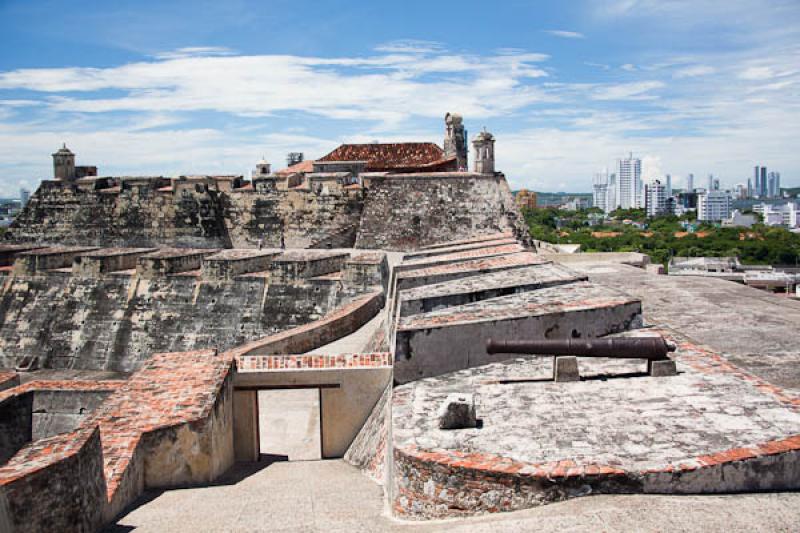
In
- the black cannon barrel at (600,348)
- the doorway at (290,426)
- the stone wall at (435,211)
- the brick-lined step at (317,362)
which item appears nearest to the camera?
the black cannon barrel at (600,348)

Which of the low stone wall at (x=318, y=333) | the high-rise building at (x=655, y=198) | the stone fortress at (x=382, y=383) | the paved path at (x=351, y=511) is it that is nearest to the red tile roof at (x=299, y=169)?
the stone fortress at (x=382, y=383)

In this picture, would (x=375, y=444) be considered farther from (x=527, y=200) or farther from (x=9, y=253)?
(x=527, y=200)

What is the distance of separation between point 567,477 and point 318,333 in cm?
887

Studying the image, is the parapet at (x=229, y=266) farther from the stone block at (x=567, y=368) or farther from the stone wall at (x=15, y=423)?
the stone block at (x=567, y=368)

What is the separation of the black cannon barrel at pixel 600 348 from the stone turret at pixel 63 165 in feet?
74.5

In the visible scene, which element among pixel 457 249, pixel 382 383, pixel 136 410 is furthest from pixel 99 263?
pixel 382 383

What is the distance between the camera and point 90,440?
6414mm

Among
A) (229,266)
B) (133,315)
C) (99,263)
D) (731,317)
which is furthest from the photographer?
(99,263)

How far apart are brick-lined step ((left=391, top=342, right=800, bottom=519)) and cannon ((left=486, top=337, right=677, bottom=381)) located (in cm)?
181

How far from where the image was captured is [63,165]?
25375 millimetres

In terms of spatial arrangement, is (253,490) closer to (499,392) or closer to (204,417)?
(204,417)

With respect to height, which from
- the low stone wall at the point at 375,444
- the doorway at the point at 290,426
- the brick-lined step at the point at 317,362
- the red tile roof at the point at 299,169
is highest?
the red tile roof at the point at 299,169

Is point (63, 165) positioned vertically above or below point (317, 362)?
above

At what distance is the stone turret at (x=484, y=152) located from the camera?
887 inches
